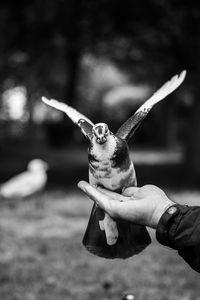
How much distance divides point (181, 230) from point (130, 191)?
11.4 inches

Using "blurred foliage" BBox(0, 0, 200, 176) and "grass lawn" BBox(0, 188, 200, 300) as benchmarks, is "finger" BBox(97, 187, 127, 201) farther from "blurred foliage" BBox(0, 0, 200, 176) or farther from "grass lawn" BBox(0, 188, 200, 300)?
"blurred foliage" BBox(0, 0, 200, 176)

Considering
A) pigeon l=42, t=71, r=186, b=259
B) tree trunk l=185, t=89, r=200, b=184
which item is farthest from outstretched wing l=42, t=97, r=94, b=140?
tree trunk l=185, t=89, r=200, b=184

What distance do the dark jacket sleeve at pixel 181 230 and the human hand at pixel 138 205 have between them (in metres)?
0.05

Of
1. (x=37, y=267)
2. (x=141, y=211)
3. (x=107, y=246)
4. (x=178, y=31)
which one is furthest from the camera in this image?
(x=178, y=31)

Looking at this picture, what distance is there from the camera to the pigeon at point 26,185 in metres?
7.89

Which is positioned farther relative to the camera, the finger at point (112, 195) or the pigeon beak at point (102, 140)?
the finger at point (112, 195)

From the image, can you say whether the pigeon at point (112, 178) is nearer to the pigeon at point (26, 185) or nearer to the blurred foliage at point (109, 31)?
the pigeon at point (26, 185)

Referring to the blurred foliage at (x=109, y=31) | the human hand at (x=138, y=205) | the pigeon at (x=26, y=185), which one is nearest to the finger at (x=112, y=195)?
the human hand at (x=138, y=205)

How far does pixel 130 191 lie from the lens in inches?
80.1

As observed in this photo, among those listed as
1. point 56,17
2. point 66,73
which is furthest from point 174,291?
point 66,73

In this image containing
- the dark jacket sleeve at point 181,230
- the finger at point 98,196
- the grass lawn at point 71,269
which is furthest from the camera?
the grass lawn at point 71,269

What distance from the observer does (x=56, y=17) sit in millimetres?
8656

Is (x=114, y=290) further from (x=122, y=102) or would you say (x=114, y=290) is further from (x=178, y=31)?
(x=122, y=102)

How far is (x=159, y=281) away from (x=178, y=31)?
5.96 m
